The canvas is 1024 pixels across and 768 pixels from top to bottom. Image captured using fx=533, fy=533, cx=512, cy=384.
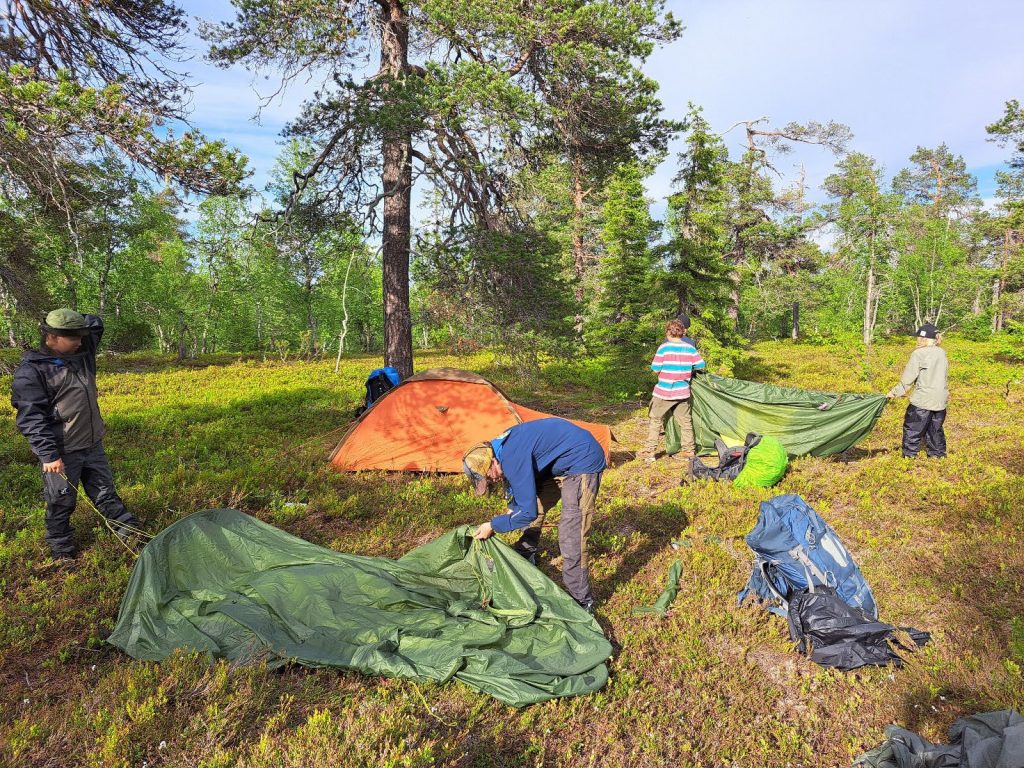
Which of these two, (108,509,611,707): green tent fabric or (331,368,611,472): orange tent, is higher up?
(331,368,611,472): orange tent

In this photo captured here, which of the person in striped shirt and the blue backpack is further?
the person in striped shirt

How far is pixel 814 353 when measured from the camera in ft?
85.9

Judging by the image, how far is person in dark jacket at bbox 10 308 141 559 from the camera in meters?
4.87

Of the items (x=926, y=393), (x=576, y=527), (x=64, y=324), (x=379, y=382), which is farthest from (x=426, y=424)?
(x=926, y=393)

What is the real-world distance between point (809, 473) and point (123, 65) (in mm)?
11552

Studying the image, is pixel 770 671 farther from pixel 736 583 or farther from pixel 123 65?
pixel 123 65

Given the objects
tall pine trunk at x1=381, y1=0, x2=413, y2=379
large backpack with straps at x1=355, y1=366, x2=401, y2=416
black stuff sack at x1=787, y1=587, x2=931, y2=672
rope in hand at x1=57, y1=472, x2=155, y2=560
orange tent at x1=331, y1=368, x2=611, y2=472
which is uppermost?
tall pine trunk at x1=381, y1=0, x2=413, y2=379

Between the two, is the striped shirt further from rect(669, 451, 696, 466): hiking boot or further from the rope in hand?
the rope in hand

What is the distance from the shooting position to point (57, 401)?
16.5 ft


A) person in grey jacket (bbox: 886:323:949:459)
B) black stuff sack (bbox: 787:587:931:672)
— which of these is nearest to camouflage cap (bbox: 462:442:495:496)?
black stuff sack (bbox: 787:587:931:672)

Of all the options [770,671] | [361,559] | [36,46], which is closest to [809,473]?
[770,671]

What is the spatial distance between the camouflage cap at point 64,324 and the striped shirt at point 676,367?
24.0 feet

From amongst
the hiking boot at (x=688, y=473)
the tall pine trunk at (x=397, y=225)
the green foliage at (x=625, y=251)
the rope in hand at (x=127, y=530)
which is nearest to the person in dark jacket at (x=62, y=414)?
the rope in hand at (x=127, y=530)

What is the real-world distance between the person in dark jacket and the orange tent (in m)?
3.58
